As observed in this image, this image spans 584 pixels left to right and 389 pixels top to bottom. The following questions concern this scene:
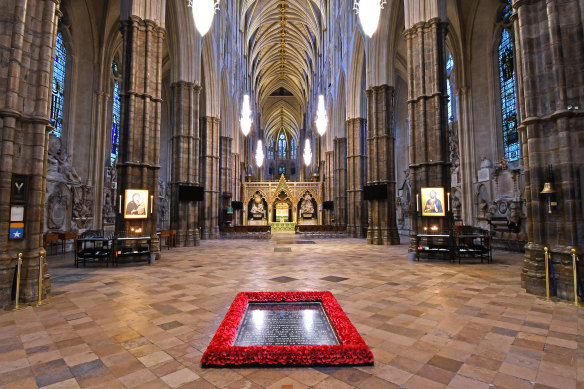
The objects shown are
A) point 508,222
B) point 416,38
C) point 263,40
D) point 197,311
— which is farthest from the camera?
point 263,40

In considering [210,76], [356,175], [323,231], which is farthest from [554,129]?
[210,76]

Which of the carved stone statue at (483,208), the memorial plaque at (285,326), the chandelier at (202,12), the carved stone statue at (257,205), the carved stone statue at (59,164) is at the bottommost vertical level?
the memorial plaque at (285,326)

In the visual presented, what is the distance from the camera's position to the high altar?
1431 inches

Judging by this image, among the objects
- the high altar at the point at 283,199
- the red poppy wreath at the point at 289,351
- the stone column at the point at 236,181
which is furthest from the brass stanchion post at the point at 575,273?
the high altar at the point at 283,199

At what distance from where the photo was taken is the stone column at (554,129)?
6.11 m

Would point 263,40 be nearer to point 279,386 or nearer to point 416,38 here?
point 416,38

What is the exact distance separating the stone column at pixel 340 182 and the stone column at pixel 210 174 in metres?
12.0

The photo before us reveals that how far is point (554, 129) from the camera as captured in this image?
6375mm

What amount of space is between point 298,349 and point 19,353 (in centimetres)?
339

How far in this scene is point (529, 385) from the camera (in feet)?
9.33

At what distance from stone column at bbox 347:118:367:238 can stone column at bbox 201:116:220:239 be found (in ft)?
35.0

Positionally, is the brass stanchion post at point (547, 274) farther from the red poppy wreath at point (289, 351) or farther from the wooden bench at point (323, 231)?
the wooden bench at point (323, 231)

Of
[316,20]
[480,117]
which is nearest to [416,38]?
[480,117]

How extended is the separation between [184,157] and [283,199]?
21390 millimetres
